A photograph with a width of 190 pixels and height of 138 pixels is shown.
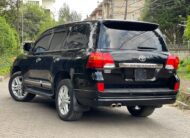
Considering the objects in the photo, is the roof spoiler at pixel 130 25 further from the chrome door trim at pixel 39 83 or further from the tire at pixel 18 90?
the tire at pixel 18 90

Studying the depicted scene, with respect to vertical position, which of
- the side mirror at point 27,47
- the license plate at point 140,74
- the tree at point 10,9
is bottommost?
the license plate at point 140,74

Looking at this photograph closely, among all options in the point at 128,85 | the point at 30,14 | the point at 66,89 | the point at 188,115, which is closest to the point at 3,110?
the point at 66,89

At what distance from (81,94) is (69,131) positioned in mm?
696

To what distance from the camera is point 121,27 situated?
811 cm

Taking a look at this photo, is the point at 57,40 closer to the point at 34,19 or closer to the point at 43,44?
the point at 43,44

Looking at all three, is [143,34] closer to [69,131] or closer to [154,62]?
[154,62]

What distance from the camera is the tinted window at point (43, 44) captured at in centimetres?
985

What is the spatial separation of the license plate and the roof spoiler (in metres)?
0.88

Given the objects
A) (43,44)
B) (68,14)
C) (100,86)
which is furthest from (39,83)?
(68,14)

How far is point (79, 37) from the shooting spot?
8406 mm

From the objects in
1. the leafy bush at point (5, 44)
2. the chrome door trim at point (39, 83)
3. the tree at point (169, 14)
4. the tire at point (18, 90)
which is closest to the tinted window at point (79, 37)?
the chrome door trim at point (39, 83)

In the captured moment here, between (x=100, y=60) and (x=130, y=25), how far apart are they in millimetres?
1165

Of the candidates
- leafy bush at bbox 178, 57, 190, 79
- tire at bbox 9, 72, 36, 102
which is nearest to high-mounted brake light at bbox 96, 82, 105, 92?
tire at bbox 9, 72, 36, 102

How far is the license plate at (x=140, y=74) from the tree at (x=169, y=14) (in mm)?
38448
